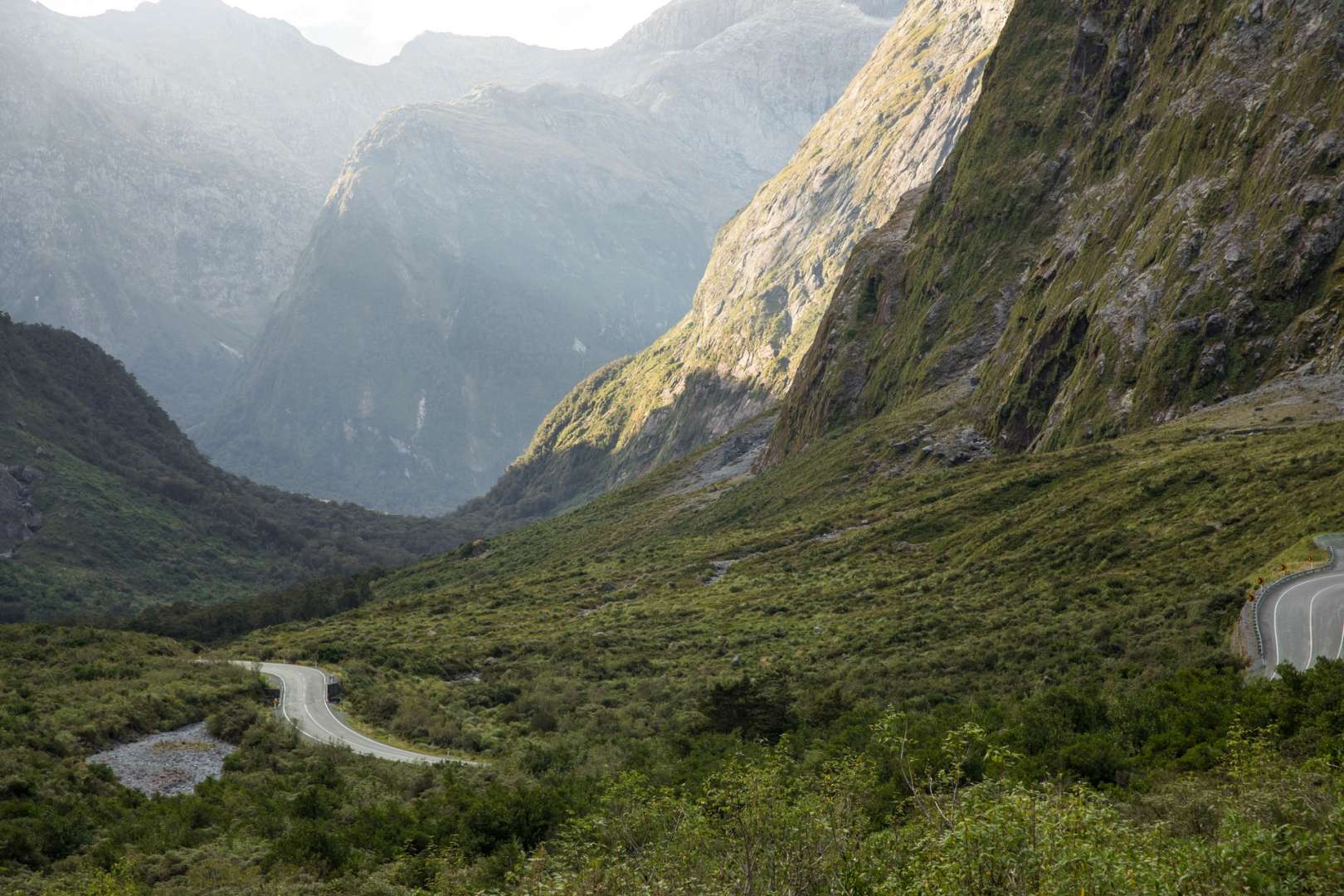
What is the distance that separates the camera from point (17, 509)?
14200 centimetres

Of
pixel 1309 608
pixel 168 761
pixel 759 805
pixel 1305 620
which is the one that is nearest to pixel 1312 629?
pixel 1305 620

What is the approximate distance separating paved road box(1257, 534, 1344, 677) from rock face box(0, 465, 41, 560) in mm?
145651

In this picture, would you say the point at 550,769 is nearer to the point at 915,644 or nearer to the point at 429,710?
the point at 429,710

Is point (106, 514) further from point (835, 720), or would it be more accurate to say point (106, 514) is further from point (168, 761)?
point (835, 720)

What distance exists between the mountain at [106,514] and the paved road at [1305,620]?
4969 inches

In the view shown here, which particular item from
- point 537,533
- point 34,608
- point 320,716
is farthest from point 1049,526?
point 34,608

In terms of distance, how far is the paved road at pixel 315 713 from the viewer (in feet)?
135

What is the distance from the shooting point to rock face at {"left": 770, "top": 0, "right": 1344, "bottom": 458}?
206 ft

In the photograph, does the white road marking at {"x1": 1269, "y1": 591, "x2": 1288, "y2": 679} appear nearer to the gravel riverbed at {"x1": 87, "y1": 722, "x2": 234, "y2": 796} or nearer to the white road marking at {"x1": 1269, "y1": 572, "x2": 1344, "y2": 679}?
the white road marking at {"x1": 1269, "y1": 572, "x2": 1344, "y2": 679}

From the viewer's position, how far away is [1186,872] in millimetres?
11695

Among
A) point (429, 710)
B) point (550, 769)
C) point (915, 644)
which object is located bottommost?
point (550, 769)

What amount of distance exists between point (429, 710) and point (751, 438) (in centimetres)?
12830

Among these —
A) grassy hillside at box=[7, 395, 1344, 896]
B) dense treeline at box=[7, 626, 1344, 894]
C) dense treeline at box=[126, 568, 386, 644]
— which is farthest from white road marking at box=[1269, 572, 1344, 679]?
dense treeline at box=[126, 568, 386, 644]

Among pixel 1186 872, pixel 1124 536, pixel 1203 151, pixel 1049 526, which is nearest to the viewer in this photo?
pixel 1186 872
